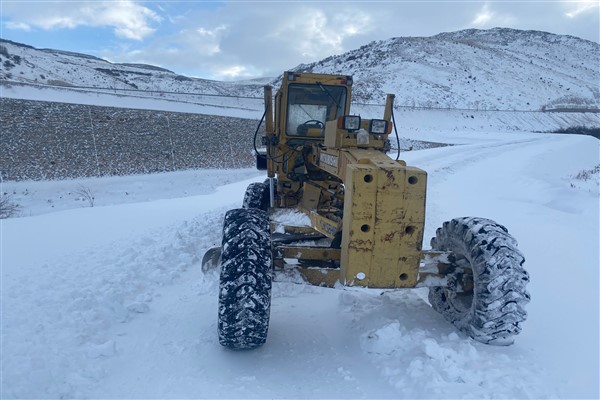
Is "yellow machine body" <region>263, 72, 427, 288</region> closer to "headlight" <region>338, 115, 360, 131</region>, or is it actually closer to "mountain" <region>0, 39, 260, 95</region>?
"headlight" <region>338, 115, 360, 131</region>

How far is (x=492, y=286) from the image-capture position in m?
3.89

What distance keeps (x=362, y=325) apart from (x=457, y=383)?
1296mm

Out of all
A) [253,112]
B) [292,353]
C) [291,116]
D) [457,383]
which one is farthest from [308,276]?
[253,112]

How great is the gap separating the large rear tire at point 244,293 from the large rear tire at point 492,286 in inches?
70.1

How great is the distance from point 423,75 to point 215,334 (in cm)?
5513

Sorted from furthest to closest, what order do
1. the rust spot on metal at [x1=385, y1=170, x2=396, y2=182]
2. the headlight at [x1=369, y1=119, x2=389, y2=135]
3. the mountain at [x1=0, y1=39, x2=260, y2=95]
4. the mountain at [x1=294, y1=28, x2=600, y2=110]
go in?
1. the mountain at [x1=294, y1=28, x2=600, y2=110]
2. the mountain at [x1=0, y1=39, x2=260, y2=95]
3. the headlight at [x1=369, y1=119, x2=389, y2=135]
4. the rust spot on metal at [x1=385, y1=170, x2=396, y2=182]

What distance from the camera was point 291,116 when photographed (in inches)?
270

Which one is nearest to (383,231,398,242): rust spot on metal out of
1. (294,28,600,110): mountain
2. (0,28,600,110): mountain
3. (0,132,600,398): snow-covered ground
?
(0,132,600,398): snow-covered ground

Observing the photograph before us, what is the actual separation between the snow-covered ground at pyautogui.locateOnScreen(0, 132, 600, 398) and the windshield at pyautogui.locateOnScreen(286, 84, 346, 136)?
2238 millimetres

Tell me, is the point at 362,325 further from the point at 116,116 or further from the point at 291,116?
the point at 116,116

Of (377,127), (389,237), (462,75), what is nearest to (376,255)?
(389,237)

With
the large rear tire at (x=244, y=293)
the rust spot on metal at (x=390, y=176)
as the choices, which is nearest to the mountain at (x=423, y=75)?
the large rear tire at (x=244, y=293)

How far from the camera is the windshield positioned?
6742 mm

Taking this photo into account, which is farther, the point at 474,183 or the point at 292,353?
the point at 474,183
